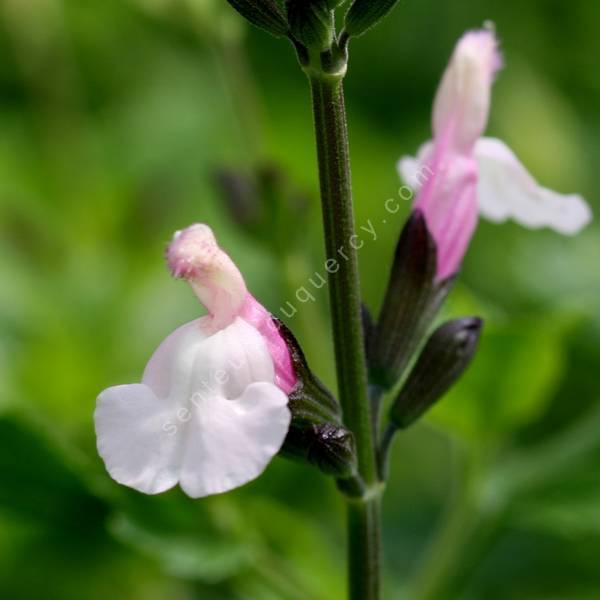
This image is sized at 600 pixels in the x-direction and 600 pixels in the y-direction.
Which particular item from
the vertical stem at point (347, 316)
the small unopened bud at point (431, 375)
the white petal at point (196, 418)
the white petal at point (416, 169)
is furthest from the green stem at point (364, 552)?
the white petal at point (416, 169)

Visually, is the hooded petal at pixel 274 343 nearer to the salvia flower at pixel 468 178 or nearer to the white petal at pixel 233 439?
the white petal at pixel 233 439

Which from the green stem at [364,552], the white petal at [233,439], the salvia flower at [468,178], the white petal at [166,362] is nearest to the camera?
the white petal at [233,439]

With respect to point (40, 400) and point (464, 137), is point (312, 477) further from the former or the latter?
point (464, 137)

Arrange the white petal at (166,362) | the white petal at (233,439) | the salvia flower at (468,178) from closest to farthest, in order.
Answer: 1. the white petal at (233,439)
2. the white petal at (166,362)
3. the salvia flower at (468,178)

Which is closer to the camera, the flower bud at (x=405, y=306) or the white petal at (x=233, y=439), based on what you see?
the white petal at (x=233, y=439)

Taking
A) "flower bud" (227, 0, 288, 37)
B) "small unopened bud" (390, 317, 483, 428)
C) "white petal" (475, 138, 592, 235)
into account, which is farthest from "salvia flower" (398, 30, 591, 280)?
"flower bud" (227, 0, 288, 37)

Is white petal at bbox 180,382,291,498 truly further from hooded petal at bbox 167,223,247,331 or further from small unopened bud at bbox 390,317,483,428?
small unopened bud at bbox 390,317,483,428
